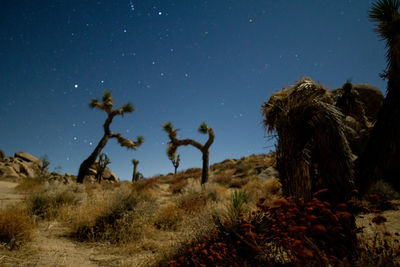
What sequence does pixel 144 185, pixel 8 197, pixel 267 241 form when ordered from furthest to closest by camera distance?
pixel 144 185 < pixel 8 197 < pixel 267 241

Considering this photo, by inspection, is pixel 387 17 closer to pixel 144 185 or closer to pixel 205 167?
pixel 205 167

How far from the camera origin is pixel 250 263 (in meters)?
2.94

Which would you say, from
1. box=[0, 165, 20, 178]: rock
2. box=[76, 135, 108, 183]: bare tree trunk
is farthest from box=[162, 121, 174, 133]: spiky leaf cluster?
box=[0, 165, 20, 178]: rock

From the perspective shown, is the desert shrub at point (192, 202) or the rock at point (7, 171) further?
the rock at point (7, 171)

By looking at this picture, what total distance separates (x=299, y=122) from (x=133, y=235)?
16.3 feet

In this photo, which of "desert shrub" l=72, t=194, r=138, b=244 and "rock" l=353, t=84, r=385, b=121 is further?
"rock" l=353, t=84, r=385, b=121

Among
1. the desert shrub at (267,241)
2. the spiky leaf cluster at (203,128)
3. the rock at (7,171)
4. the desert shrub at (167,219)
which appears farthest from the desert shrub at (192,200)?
the rock at (7,171)

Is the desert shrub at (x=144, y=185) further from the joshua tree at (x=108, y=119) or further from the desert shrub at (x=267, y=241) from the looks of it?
the desert shrub at (x=267, y=241)

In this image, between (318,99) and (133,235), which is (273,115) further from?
(133,235)

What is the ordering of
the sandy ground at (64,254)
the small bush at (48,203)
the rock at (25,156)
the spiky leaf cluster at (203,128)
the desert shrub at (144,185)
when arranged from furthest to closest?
the rock at (25,156) → the spiky leaf cluster at (203,128) → the desert shrub at (144,185) → the small bush at (48,203) → the sandy ground at (64,254)

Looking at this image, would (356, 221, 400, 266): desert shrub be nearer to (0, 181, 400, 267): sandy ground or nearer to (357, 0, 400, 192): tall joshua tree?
(0, 181, 400, 267): sandy ground

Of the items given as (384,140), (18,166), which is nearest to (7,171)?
(18,166)

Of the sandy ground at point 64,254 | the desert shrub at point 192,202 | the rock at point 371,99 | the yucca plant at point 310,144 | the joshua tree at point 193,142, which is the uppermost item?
the rock at point 371,99

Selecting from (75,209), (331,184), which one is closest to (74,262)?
(75,209)
